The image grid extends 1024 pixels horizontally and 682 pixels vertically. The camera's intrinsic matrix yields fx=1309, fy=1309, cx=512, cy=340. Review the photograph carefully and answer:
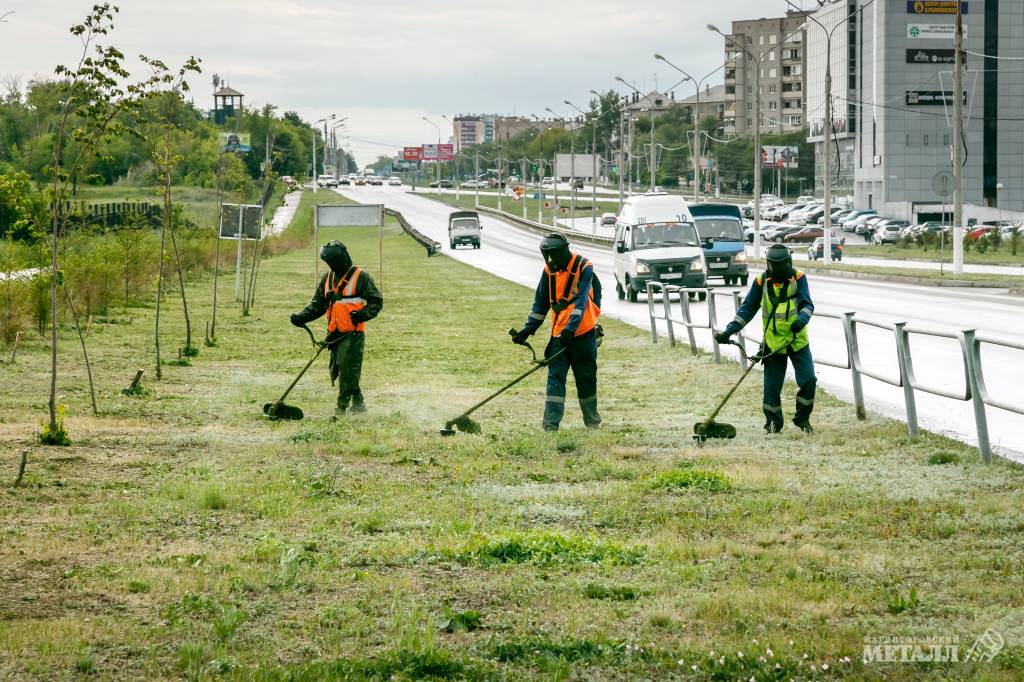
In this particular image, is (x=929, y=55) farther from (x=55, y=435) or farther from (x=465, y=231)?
(x=55, y=435)

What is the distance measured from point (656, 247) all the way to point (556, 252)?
891 inches

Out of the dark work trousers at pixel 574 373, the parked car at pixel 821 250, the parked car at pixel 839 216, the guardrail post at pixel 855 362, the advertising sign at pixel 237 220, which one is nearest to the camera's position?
the dark work trousers at pixel 574 373

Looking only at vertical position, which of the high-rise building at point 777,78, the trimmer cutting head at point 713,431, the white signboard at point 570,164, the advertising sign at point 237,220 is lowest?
the trimmer cutting head at point 713,431

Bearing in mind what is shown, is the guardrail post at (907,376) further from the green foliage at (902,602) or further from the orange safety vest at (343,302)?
the green foliage at (902,602)

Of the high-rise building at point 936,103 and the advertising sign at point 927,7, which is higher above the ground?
the advertising sign at point 927,7

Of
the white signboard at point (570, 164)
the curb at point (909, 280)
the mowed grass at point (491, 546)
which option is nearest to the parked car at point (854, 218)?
the white signboard at point (570, 164)

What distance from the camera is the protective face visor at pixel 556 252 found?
1123cm

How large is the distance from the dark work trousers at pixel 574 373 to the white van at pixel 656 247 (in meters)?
21.1

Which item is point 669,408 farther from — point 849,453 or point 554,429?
point 849,453

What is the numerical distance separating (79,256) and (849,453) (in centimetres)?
1999

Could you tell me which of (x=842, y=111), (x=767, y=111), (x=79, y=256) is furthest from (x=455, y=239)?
(x=767, y=111)

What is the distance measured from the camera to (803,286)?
1123 cm

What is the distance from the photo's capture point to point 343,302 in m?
12.6
